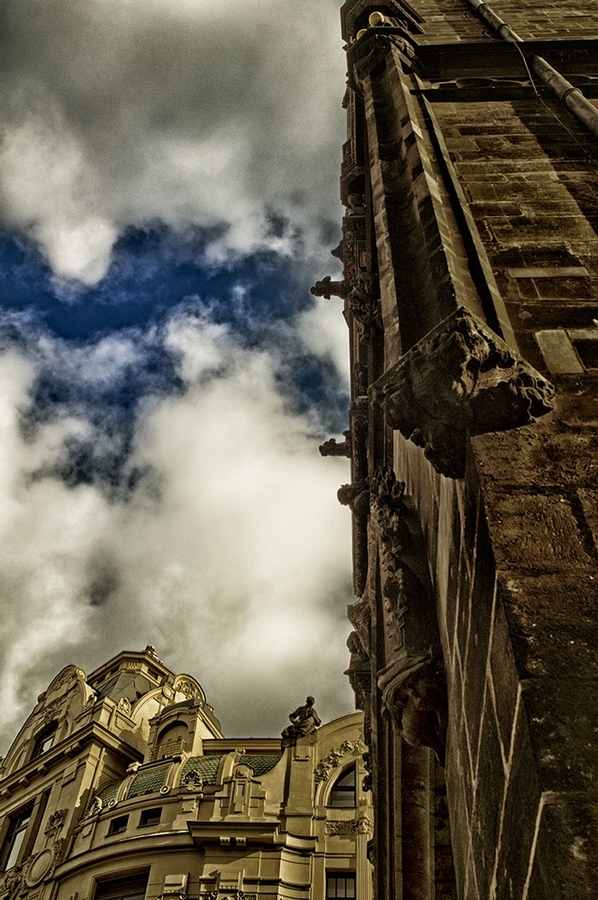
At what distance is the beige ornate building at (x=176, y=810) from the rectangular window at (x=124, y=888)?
0.03 metres

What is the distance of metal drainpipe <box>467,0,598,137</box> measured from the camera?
5961 millimetres

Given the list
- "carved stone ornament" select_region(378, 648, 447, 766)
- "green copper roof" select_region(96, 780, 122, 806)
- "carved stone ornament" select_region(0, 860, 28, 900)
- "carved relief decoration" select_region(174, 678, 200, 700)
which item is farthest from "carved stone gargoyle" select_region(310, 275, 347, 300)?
"carved relief decoration" select_region(174, 678, 200, 700)

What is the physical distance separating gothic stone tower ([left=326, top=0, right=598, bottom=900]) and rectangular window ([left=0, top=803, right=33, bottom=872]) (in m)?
21.2

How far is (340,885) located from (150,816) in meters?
5.65

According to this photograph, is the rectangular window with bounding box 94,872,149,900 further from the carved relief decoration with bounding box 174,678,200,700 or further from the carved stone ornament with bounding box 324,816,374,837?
the carved relief decoration with bounding box 174,678,200,700

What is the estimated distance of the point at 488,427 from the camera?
3.05 m

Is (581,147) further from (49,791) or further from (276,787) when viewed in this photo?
(49,791)

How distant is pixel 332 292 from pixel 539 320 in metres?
8.50

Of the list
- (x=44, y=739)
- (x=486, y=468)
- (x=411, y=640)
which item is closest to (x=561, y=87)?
(x=486, y=468)

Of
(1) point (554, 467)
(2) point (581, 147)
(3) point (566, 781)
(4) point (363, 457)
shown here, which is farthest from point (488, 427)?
(4) point (363, 457)

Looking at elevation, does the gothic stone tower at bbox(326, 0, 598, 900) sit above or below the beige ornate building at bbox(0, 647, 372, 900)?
below

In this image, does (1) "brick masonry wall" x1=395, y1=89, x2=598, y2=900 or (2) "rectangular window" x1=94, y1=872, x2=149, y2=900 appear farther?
(2) "rectangular window" x1=94, y1=872, x2=149, y2=900

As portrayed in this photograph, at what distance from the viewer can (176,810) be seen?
19656 millimetres

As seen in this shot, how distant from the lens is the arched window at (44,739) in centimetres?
2739
